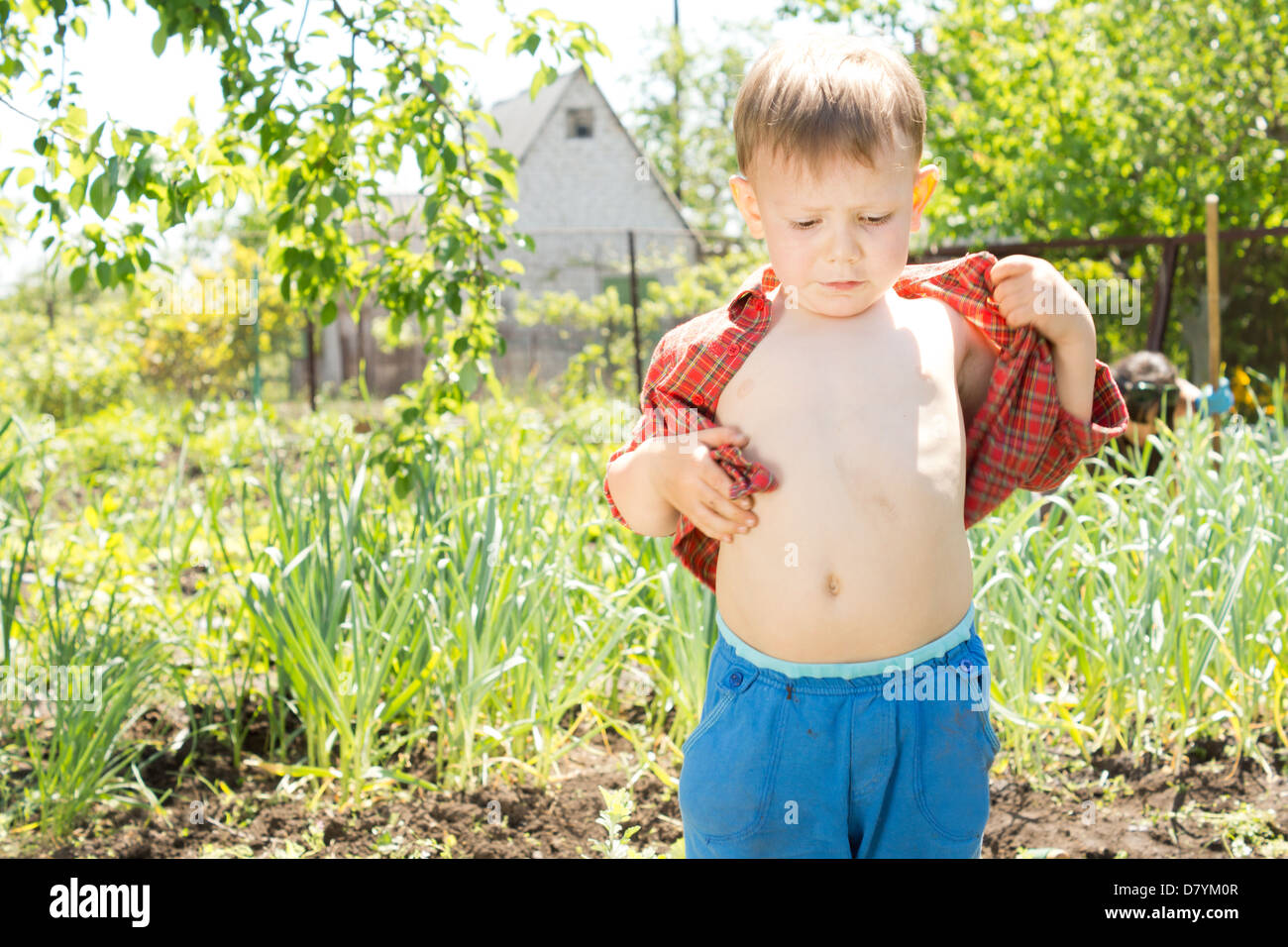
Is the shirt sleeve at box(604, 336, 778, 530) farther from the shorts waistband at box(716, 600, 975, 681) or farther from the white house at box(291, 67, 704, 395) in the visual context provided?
the white house at box(291, 67, 704, 395)

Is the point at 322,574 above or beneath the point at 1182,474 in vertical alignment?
beneath

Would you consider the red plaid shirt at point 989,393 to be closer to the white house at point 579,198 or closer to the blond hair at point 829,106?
the blond hair at point 829,106

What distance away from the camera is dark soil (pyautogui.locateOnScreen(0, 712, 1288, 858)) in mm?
2045

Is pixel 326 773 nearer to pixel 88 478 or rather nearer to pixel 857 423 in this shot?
pixel 857 423

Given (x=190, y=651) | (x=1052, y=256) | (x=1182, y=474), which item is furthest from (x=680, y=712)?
(x=1052, y=256)

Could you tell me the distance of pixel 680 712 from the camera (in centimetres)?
238

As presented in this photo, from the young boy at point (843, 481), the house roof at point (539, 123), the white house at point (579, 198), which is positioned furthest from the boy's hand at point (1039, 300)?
the house roof at point (539, 123)

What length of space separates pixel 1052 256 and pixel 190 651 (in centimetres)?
713

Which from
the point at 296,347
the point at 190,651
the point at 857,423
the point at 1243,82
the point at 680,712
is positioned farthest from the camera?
the point at 296,347

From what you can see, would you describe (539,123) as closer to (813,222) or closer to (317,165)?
(317,165)

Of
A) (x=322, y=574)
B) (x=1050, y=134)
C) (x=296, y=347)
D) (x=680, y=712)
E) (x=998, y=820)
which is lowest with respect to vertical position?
(x=998, y=820)

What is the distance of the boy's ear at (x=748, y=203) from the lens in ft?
4.25

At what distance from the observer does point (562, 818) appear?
217 centimetres

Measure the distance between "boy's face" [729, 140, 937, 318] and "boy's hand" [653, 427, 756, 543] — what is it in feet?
0.71
